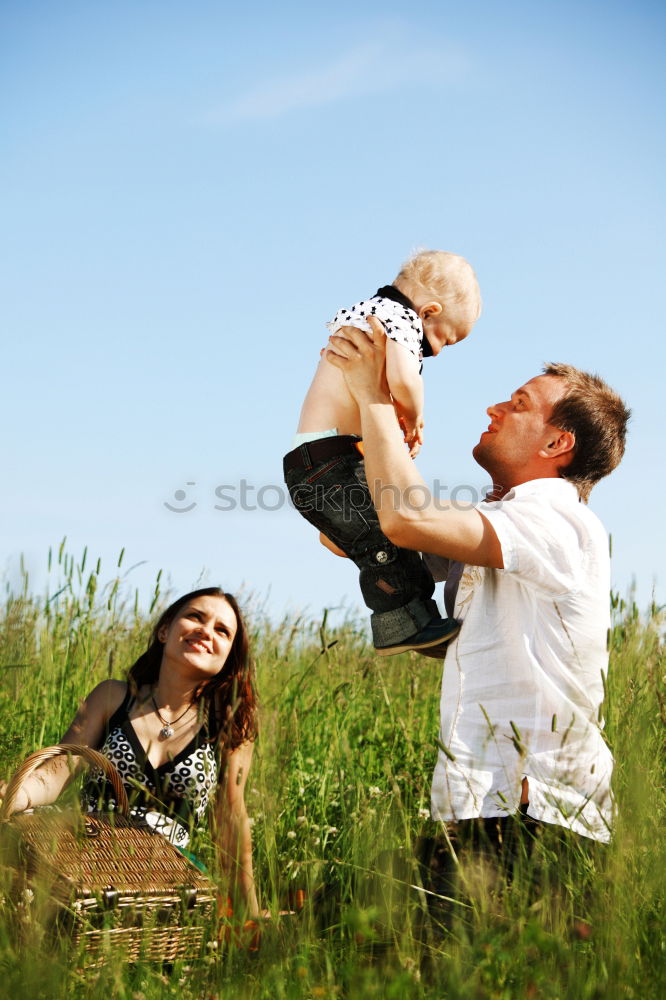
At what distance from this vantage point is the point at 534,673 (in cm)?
281

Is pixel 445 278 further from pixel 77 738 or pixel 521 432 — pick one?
pixel 77 738

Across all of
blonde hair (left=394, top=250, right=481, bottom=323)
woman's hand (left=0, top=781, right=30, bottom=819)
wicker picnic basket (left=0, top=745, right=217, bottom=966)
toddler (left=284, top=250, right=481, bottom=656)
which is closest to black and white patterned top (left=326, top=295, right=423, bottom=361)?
toddler (left=284, top=250, right=481, bottom=656)

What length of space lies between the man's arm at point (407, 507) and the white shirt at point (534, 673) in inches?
2.7

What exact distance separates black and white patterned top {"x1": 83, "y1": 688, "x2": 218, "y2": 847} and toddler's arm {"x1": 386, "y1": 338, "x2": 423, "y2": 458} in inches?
59.2

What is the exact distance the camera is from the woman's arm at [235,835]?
303cm

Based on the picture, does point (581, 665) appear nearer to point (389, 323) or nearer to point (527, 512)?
point (527, 512)

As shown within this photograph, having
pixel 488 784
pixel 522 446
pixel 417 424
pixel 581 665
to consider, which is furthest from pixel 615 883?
pixel 417 424

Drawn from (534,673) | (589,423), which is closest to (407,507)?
(534,673)

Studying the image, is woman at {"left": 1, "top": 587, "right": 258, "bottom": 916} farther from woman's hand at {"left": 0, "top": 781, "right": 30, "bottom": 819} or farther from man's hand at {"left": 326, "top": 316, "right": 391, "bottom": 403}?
man's hand at {"left": 326, "top": 316, "right": 391, "bottom": 403}

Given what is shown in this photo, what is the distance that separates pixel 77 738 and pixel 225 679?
649mm

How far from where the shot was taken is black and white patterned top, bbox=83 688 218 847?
11.5 ft

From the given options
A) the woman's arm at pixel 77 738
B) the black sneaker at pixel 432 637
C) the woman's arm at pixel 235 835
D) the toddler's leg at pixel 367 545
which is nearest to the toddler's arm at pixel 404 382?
the toddler's leg at pixel 367 545

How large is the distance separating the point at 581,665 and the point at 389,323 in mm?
1511

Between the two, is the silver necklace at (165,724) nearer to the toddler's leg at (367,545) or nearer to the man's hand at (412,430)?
the toddler's leg at (367,545)
